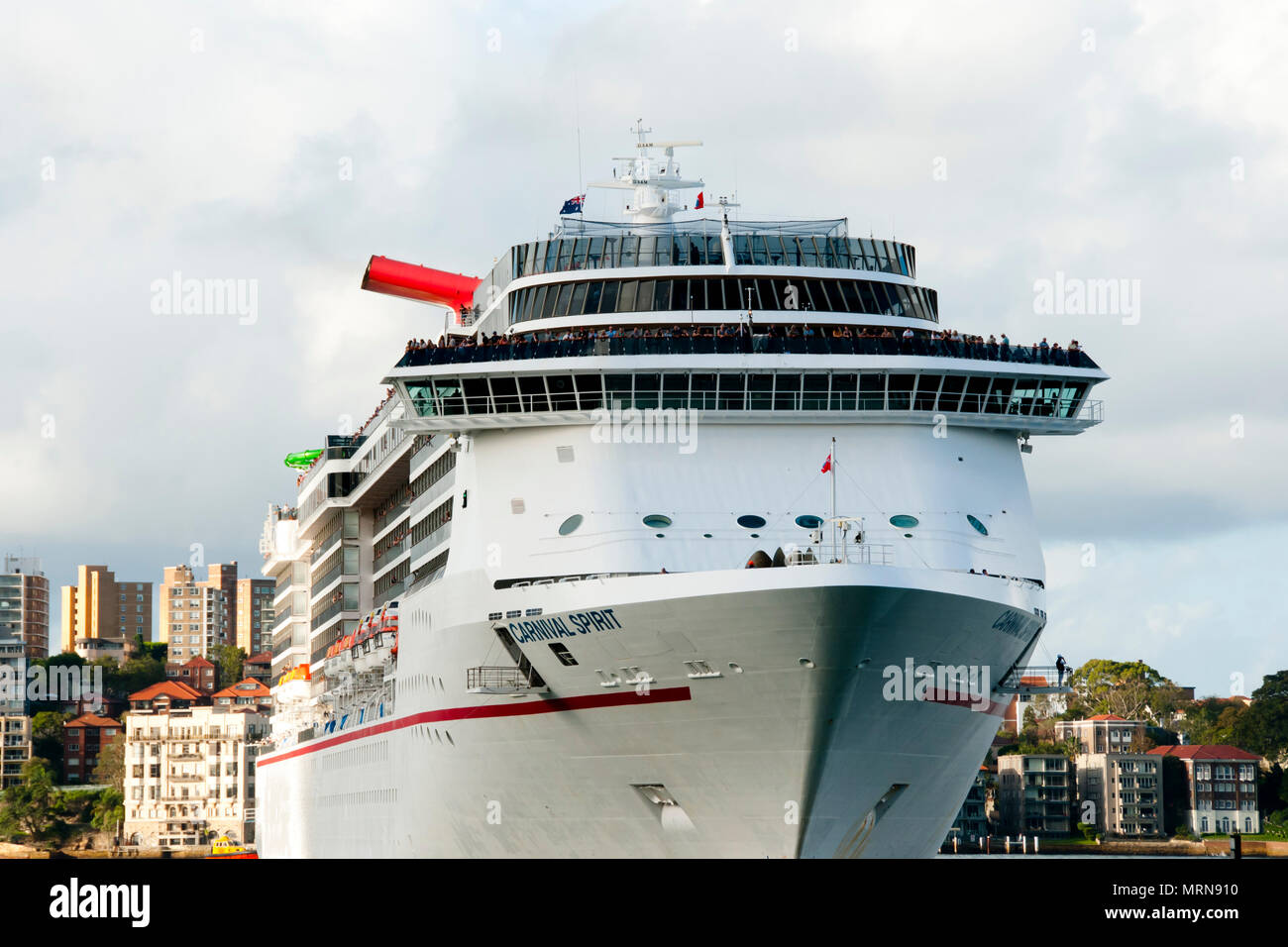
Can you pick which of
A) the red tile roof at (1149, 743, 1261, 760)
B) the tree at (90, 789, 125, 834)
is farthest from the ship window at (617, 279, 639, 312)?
the tree at (90, 789, 125, 834)

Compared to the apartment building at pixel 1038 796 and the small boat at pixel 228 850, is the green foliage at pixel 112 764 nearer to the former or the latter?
the small boat at pixel 228 850

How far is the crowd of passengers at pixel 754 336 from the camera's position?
43.2m

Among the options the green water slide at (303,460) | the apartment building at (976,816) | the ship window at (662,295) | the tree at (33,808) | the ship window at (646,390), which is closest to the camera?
the ship window at (646,390)

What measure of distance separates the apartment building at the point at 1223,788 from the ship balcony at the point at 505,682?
122643mm

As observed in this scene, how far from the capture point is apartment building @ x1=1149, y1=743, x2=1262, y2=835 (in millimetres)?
156200

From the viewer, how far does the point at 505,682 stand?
1626 inches

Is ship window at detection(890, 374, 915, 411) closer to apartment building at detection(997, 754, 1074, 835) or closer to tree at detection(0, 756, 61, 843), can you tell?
apartment building at detection(997, 754, 1074, 835)

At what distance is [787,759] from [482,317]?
55.0 feet

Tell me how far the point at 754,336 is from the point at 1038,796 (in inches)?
5300

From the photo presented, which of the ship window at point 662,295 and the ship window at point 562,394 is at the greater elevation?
the ship window at point 662,295

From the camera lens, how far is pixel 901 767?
3966cm

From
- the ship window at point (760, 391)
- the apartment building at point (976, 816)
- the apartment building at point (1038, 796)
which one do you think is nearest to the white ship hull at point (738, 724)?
the ship window at point (760, 391)
